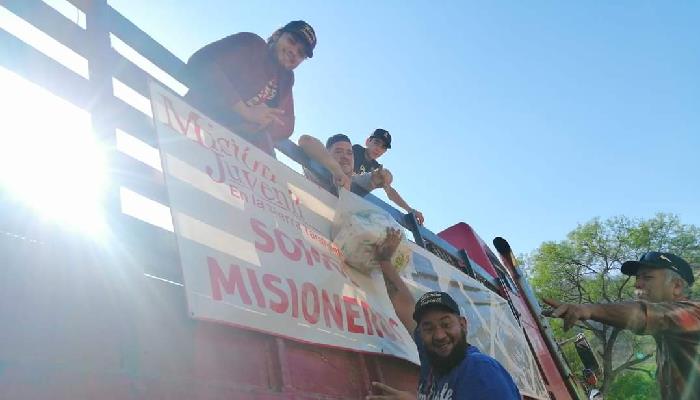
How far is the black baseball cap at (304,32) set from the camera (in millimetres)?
3426

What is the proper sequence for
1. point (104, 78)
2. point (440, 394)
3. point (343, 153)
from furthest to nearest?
point (343, 153)
point (440, 394)
point (104, 78)

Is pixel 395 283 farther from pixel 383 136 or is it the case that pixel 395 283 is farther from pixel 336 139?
pixel 383 136

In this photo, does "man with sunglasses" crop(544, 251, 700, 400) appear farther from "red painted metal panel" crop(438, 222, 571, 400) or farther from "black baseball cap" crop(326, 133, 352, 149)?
"red painted metal panel" crop(438, 222, 571, 400)

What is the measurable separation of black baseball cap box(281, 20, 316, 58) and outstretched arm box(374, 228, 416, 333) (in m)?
1.42

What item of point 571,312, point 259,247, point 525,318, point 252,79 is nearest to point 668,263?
point 571,312

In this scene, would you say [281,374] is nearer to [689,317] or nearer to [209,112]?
[209,112]

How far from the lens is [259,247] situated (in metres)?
2.35

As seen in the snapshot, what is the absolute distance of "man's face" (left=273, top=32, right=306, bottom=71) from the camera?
3424 mm

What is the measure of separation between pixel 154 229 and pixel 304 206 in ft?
3.98

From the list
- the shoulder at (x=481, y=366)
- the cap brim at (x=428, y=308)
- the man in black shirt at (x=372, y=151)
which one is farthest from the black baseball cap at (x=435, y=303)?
the man in black shirt at (x=372, y=151)

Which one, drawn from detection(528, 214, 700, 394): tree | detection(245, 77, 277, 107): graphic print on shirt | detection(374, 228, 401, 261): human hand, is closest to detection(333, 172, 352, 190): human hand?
detection(374, 228, 401, 261): human hand

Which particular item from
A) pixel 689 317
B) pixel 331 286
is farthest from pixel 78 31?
pixel 689 317

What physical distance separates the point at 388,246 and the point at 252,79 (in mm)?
1434

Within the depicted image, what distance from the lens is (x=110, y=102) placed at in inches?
83.4
